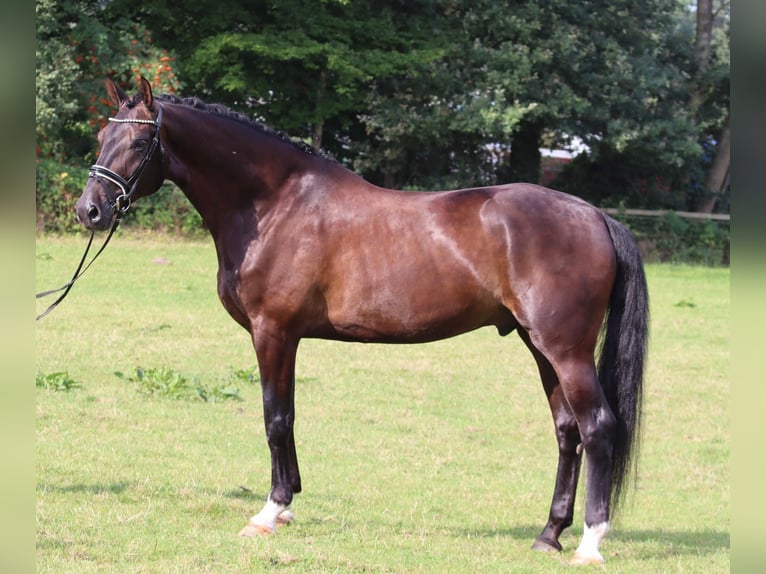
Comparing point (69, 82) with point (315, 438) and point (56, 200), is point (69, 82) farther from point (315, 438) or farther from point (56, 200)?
point (315, 438)

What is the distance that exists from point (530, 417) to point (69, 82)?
1450 centimetres

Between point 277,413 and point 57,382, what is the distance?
15.6 feet

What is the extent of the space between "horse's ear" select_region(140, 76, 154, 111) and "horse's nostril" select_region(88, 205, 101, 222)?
2.09 feet

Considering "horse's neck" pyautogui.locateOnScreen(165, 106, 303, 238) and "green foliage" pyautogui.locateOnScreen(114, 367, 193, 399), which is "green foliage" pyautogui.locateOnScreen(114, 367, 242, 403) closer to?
"green foliage" pyautogui.locateOnScreen(114, 367, 193, 399)

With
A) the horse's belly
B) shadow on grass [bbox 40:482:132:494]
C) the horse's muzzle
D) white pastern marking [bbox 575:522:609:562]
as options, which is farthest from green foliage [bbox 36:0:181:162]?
white pastern marking [bbox 575:522:609:562]

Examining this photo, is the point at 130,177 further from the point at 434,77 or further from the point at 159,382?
the point at 434,77

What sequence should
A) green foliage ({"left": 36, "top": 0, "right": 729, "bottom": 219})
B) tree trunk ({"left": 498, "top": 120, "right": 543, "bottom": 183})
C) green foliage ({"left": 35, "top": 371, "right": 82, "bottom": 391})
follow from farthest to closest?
tree trunk ({"left": 498, "top": 120, "right": 543, "bottom": 183}), green foliage ({"left": 36, "top": 0, "right": 729, "bottom": 219}), green foliage ({"left": 35, "top": 371, "right": 82, "bottom": 391})

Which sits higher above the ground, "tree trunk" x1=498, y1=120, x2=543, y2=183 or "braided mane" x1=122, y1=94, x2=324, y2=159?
"braided mane" x1=122, y1=94, x2=324, y2=159

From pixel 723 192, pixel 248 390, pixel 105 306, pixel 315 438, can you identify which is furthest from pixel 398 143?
pixel 315 438

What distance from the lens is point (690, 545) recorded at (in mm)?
5652

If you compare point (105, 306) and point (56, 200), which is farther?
point (56, 200)

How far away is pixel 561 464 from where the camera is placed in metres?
5.36

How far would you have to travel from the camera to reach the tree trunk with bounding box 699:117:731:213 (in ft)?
91.0

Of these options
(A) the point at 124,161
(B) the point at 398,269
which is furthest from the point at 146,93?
(B) the point at 398,269
